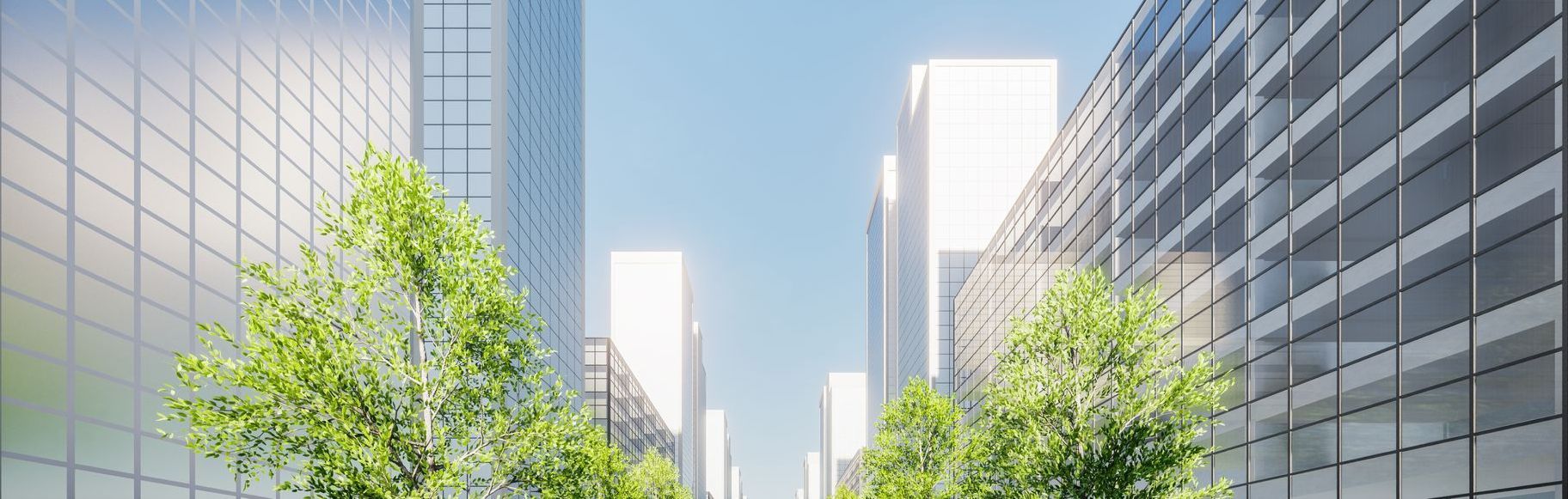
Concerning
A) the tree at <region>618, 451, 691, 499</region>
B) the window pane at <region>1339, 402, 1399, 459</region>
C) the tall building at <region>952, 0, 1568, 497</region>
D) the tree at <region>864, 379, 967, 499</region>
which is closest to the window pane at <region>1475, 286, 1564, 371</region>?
the tall building at <region>952, 0, 1568, 497</region>

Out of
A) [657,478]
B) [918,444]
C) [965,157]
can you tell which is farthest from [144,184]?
[965,157]

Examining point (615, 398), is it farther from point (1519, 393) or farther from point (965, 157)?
point (1519, 393)

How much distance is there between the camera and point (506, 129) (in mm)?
56875

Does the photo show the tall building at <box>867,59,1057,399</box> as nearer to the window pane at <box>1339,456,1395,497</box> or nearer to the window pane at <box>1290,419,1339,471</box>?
the window pane at <box>1290,419,1339,471</box>

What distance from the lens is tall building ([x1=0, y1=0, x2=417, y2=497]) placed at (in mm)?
19094

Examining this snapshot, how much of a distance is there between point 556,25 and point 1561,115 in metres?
60.2

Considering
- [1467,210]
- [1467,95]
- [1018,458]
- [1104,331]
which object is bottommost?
[1018,458]

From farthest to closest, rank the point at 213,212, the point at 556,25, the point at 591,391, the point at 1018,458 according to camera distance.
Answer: the point at 591,391, the point at 556,25, the point at 1018,458, the point at 213,212

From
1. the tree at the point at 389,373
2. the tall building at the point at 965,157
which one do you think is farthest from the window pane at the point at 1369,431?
the tall building at the point at 965,157

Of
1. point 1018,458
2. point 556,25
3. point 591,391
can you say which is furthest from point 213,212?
point 591,391

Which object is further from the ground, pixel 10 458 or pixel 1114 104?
pixel 1114 104

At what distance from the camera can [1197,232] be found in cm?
3591

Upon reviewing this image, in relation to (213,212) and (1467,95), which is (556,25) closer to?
(213,212)

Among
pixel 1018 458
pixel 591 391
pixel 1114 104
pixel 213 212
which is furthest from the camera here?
pixel 591 391
